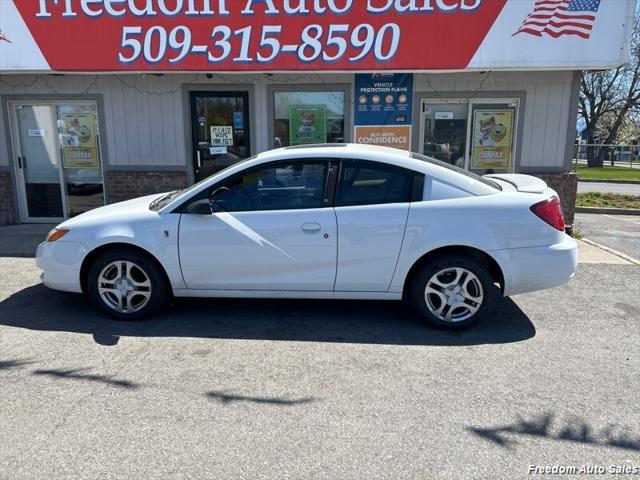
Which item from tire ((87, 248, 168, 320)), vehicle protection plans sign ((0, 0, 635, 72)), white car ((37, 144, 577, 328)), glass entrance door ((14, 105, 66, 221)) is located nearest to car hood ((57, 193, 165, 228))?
white car ((37, 144, 577, 328))

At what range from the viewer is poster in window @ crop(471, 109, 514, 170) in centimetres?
795

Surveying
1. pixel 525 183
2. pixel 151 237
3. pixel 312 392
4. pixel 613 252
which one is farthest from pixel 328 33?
pixel 312 392

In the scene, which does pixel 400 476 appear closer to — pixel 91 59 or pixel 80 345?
pixel 80 345

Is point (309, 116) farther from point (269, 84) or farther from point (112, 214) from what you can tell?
point (112, 214)

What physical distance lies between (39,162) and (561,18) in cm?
879

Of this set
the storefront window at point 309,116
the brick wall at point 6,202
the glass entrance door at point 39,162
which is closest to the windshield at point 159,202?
the storefront window at point 309,116

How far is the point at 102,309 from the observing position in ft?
14.3

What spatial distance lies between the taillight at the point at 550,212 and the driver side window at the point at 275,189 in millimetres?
1809

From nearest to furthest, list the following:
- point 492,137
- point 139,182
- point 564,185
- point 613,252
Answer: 1. point 613,252
2. point 564,185
3. point 492,137
4. point 139,182

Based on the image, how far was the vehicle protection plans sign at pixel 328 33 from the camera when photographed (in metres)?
6.70

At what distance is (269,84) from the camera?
793 cm

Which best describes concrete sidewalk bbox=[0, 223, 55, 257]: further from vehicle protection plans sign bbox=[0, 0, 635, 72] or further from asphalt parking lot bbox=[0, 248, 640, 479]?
vehicle protection plans sign bbox=[0, 0, 635, 72]

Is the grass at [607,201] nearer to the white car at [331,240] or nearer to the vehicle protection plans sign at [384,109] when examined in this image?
the vehicle protection plans sign at [384,109]

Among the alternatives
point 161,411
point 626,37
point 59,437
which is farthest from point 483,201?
point 626,37
